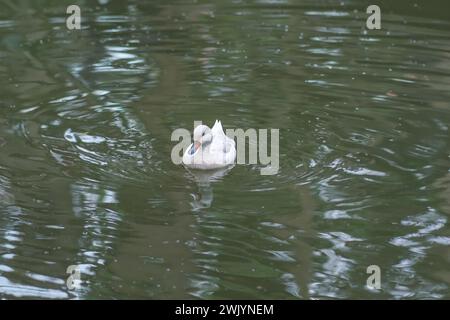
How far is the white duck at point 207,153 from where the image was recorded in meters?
8.92

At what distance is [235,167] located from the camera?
29.5 feet

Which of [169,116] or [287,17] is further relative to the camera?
[287,17]

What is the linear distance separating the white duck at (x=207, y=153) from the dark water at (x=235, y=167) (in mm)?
113

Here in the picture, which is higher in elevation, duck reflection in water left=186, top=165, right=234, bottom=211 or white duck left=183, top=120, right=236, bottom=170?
white duck left=183, top=120, right=236, bottom=170

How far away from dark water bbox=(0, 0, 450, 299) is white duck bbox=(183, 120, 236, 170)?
113 millimetres

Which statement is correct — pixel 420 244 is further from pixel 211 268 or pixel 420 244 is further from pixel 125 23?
pixel 125 23

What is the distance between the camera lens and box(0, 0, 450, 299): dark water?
722 cm

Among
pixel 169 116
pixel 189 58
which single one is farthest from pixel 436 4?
pixel 169 116

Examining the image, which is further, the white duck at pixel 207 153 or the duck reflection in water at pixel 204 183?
the white duck at pixel 207 153

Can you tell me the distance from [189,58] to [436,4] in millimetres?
4030

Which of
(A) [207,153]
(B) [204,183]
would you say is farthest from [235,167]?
(B) [204,183]

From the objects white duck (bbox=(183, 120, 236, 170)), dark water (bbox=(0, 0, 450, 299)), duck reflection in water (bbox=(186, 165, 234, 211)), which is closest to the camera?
dark water (bbox=(0, 0, 450, 299))

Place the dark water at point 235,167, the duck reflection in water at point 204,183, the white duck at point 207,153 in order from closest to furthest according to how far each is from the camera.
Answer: the dark water at point 235,167, the duck reflection in water at point 204,183, the white duck at point 207,153
